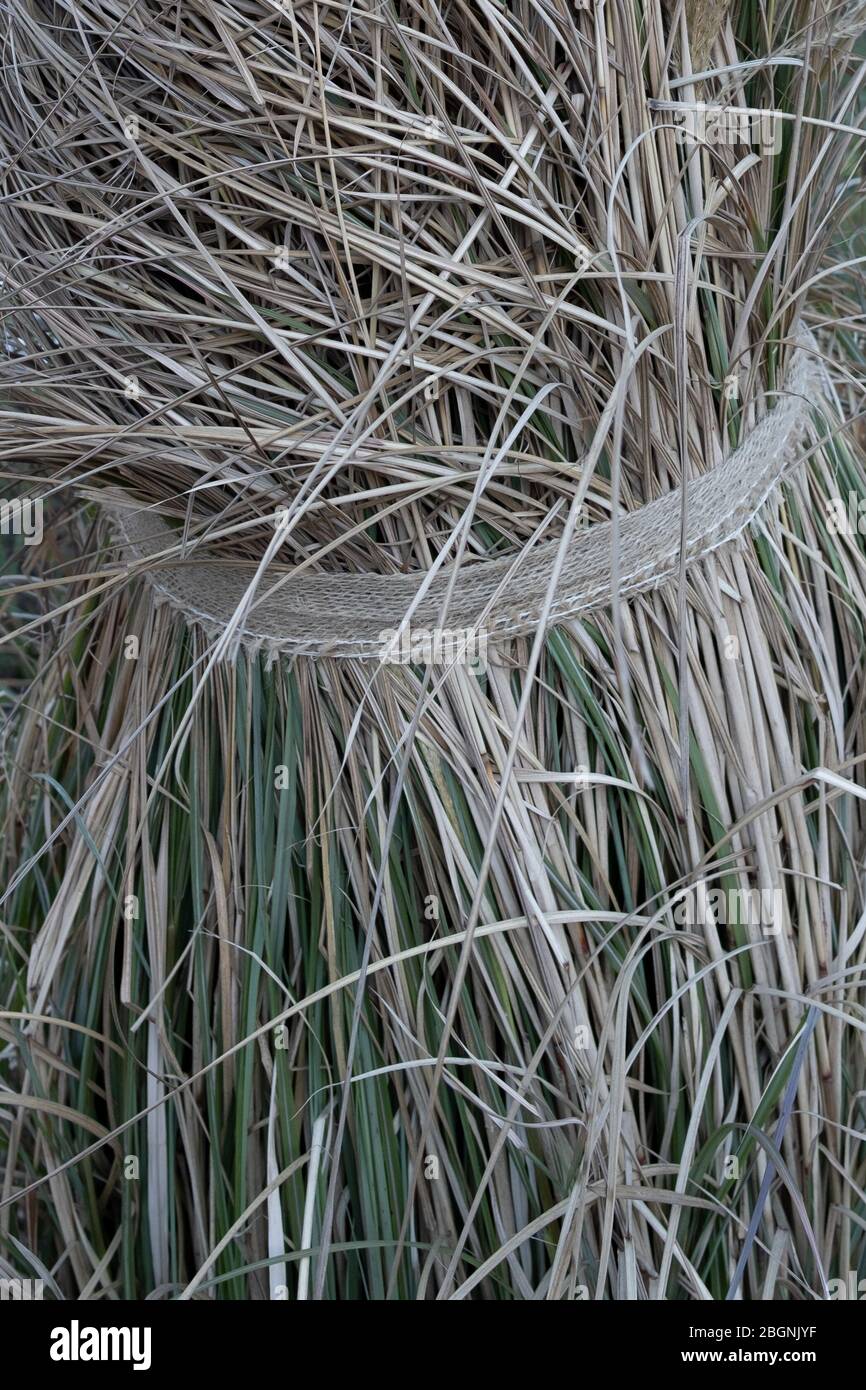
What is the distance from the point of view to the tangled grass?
40 cm

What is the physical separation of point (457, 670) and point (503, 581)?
0.04 m

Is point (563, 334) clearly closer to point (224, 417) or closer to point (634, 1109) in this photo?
point (224, 417)

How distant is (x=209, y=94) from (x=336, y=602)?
0.64 ft

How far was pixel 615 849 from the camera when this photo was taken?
0.45 meters

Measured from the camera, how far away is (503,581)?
1.38ft

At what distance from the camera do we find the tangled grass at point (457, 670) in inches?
15.7

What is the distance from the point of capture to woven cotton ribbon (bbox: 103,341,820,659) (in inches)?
17.0

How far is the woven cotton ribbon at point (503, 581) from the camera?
431mm

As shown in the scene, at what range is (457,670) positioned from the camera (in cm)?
44

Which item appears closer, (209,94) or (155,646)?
(209,94)

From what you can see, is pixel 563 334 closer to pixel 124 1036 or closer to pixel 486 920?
pixel 486 920
